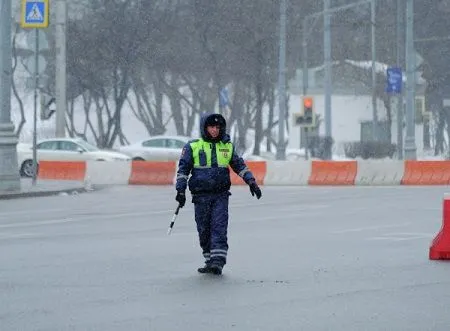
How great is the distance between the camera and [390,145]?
64438 millimetres

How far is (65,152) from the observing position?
50.4m

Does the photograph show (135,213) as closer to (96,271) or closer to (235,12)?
(96,271)

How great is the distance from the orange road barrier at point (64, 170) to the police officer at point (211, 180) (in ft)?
94.2

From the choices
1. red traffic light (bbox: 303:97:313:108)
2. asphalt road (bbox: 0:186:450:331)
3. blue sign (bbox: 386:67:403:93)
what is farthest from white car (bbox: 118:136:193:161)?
asphalt road (bbox: 0:186:450:331)

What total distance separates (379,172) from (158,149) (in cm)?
1331

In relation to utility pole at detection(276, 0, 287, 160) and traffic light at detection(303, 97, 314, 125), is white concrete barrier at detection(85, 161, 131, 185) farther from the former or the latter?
utility pole at detection(276, 0, 287, 160)

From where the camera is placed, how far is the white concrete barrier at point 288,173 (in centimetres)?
4259

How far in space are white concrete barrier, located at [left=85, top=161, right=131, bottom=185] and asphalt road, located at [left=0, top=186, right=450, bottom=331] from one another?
15.6 meters

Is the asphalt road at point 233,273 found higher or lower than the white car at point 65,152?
lower

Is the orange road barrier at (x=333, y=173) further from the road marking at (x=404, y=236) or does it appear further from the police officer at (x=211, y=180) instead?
the police officer at (x=211, y=180)

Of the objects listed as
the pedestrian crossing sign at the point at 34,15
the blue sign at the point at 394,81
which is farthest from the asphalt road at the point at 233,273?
the blue sign at the point at 394,81

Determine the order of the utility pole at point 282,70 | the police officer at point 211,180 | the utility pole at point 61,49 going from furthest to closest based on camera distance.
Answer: the utility pole at point 282,70, the utility pole at point 61,49, the police officer at point 211,180

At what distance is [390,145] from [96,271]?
49574 millimetres

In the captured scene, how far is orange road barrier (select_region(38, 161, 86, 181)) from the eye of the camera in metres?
43.8
